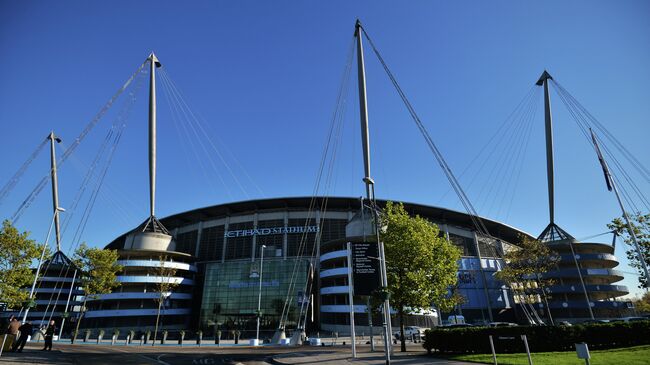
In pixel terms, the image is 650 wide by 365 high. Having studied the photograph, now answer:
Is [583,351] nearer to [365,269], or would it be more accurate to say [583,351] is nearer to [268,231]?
[365,269]

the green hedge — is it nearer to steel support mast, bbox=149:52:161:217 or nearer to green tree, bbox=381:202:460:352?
green tree, bbox=381:202:460:352

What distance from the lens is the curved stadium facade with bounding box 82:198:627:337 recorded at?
65250 millimetres

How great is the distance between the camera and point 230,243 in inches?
3049

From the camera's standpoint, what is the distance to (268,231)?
75562 mm

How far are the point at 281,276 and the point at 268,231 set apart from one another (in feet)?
38.3

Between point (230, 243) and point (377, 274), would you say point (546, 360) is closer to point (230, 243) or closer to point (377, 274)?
→ point (377, 274)

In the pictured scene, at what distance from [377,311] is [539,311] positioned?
58.2 m

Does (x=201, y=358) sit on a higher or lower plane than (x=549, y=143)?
lower

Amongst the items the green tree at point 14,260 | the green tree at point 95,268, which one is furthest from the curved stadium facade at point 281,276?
the green tree at point 14,260

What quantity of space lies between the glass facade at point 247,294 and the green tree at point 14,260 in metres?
34.5

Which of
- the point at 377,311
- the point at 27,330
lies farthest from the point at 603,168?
the point at 27,330

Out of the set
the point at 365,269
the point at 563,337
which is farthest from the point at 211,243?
the point at 563,337

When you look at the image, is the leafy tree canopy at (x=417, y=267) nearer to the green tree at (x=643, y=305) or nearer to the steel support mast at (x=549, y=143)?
the green tree at (x=643, y=305)

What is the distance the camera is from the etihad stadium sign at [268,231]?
74.2 metres
